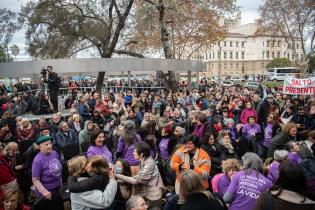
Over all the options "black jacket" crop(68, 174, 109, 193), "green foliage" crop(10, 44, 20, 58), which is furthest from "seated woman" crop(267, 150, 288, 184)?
"green foliage" crop(10, 44, 20, 58)

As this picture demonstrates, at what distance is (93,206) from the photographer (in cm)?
389

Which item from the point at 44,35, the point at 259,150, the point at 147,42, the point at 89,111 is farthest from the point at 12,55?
the point at 259,150

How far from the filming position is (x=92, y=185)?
384cm

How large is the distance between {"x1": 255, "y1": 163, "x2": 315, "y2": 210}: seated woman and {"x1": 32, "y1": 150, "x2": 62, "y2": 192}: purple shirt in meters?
3.09

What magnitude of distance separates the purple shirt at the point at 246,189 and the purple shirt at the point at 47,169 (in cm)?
267

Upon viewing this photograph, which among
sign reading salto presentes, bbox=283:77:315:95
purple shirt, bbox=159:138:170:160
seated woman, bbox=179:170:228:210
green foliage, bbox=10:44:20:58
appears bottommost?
purple shirt, bbox=159:138:170:160

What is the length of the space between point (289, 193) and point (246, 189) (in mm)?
563

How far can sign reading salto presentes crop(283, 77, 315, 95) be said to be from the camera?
13.1 m

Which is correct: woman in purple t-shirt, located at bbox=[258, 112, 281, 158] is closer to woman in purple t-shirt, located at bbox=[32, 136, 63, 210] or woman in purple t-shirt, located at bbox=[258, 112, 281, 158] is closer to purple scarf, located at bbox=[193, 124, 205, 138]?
purple scarf, located at bbox=[193, 124, 205, 138]

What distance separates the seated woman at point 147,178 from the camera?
475cm

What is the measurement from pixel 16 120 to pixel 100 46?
1555 cm

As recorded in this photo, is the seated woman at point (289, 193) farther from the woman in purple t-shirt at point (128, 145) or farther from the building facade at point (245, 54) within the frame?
the building facade at point (245, 54)

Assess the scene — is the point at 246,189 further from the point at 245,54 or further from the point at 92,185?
the point at 245,54

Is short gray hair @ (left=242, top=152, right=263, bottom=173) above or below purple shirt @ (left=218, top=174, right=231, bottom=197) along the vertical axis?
above
